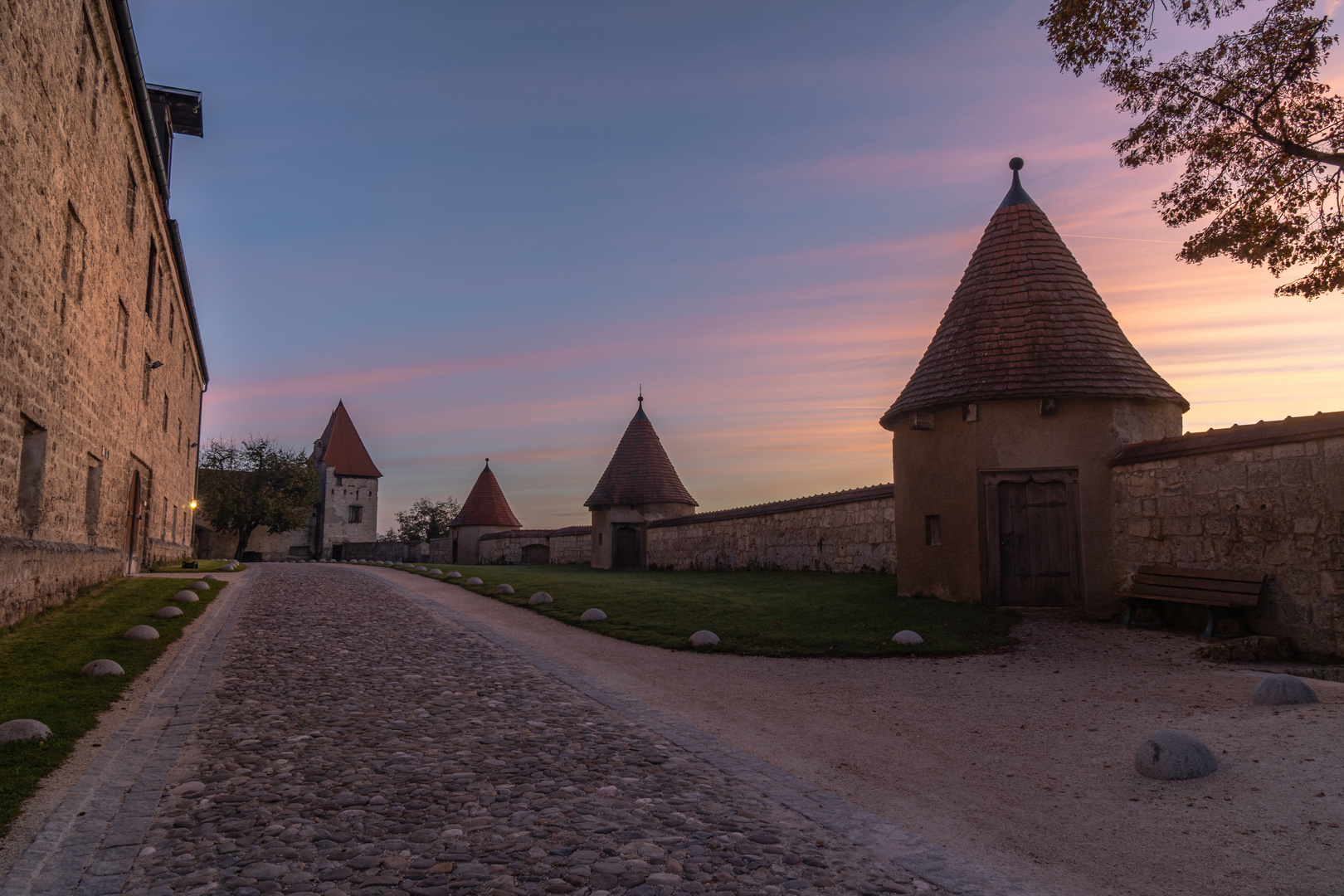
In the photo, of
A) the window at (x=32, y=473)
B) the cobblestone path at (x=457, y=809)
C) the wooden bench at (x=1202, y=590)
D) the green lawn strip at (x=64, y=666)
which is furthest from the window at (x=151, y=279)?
the wooden bench at (x=1202, y=590)

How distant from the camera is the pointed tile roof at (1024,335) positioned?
12625 mm

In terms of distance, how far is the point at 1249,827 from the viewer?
165 inches

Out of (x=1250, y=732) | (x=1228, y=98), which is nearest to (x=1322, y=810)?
(x=1250, y=732)

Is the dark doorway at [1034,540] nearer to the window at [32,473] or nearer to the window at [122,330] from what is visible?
the window at [32,473]

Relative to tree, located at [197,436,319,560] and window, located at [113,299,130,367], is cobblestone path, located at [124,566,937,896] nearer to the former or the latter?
window, located at [113,299,130,367]

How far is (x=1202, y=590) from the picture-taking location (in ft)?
34.0

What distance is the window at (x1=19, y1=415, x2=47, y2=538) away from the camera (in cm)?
973

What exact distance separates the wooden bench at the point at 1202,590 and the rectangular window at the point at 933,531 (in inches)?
115

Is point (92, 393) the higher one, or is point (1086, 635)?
point (92, 393)

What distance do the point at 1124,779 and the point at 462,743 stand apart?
418cm

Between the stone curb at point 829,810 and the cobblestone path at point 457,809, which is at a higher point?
the cobblestone path at point 457,809

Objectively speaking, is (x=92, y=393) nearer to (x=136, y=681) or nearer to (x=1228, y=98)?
(x=136, y=681)

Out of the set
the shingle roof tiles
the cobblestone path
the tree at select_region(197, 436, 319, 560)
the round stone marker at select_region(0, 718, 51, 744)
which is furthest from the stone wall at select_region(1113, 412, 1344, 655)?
the tree at select_region(197, 436, 319, 560)

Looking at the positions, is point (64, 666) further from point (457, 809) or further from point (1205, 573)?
point (1205, 573)
